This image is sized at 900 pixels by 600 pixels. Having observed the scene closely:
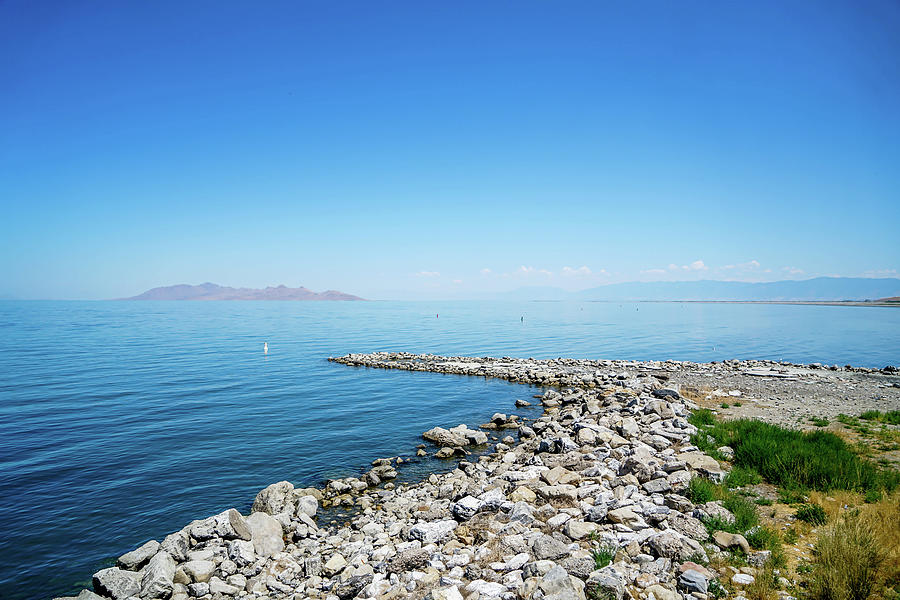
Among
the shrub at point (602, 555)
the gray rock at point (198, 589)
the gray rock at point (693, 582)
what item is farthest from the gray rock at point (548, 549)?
the gray rock at point (198, 589)

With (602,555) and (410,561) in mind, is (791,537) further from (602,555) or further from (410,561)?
(410,561)

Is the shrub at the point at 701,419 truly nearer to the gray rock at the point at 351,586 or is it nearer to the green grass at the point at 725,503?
the green grass at the point at 725,503

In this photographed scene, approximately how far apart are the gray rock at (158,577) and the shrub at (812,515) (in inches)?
576

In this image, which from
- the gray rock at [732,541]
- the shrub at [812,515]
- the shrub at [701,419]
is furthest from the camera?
the shrub at [701,419]

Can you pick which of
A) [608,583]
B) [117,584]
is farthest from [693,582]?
[117,584]

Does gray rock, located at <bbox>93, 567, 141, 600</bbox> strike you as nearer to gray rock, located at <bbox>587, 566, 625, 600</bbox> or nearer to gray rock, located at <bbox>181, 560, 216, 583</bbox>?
gray rock, located at <bbox>181, 560, 216, 583</bbox>

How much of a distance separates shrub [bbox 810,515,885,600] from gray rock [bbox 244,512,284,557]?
12078 mm

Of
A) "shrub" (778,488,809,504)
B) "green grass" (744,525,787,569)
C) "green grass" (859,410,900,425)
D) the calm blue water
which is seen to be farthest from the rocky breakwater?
"green grass" (859,410,900,425)

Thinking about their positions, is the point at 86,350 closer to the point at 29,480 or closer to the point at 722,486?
the point at 29,480

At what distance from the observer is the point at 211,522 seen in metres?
12.6

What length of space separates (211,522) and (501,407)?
823 inches

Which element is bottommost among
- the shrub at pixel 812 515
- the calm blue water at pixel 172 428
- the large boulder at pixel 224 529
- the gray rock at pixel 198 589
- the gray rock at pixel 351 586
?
the calm blue water at pixel 172 428

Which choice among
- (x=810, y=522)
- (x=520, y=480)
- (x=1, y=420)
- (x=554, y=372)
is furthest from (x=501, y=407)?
(x=1, y=420)

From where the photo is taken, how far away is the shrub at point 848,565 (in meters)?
6.91
